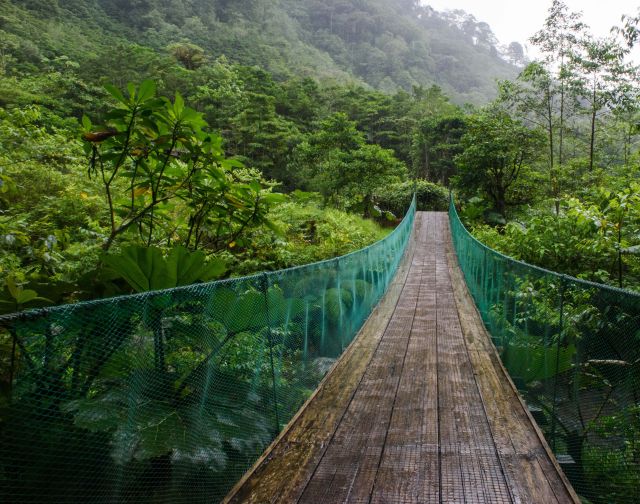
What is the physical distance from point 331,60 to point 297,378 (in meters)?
82.7

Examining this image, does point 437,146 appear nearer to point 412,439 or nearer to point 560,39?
point 560,39

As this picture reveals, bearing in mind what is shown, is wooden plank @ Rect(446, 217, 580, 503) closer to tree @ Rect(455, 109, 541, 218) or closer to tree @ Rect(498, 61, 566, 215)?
tree @ Rect(498, 61, 566, 215)

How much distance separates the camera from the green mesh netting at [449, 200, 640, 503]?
1.87 meters

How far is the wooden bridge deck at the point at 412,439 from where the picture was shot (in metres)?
2.10

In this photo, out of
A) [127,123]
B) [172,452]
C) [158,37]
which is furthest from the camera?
[158,37]

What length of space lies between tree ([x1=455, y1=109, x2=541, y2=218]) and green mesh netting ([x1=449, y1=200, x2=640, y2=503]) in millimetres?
15220

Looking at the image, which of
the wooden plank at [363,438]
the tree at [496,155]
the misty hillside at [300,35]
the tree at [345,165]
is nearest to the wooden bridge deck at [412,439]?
the wooden plank at [363,438]

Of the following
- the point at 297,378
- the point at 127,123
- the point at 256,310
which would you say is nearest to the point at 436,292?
the point at 297,378

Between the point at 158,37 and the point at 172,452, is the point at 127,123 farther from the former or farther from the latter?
the point at 158,37

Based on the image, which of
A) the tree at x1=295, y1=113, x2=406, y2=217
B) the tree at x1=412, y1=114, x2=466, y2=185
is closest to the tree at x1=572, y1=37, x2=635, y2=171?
the tree at x1=295, y1=113, x2=406, y2=217

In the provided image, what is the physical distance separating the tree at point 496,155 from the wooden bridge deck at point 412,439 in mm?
14289

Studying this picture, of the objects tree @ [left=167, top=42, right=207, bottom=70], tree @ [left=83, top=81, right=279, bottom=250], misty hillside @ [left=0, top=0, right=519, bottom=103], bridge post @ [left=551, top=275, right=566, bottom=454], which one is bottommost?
bridge post @ [left=551, top=275, right=566, bottom=454]

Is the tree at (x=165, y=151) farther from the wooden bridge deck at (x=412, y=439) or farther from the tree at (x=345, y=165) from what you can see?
the tree at (x=345, y=165)

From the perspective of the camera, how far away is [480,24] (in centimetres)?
12369
